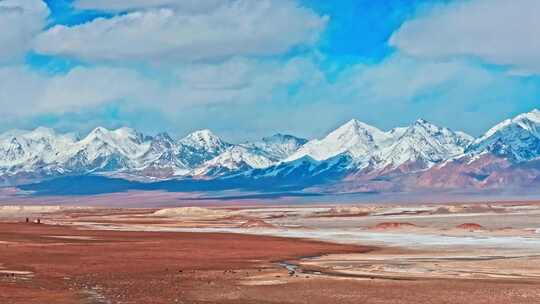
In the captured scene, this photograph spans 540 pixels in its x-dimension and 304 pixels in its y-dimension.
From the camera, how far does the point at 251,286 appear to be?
40.9m

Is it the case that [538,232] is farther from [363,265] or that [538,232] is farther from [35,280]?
[35,280]

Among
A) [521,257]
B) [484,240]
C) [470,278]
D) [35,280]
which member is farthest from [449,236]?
[35,280]

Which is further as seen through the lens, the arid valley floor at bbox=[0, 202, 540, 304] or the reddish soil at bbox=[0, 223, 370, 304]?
the reddish soil at bbox=[0, 223, 370, 304]

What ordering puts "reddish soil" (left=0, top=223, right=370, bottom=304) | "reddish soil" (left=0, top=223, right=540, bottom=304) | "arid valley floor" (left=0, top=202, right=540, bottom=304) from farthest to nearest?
1. "reddish soil" (left=0, top=223, right=370, bottom=304)
2. "arid valley floor" (left=0, top=202, right=540, bottom=304)
3. "reddish soil" (left=0, top=223, right=540, bottom=304)

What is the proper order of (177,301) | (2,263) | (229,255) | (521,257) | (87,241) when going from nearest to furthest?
(177,301) < (2,263) < (521,257) < (229,255) < (87,241)

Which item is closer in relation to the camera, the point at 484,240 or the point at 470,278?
the point at 470,278

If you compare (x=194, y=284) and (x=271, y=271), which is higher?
(x=194, y=284)

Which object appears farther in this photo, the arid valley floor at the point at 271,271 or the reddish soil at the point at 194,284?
the arid valley floor at the point at 271,271

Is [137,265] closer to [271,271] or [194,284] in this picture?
[271,271]

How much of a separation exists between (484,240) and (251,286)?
44921 mm

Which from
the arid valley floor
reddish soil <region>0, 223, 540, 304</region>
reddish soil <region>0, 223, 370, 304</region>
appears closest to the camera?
reddish soil <region>0, 223, 540, 304</region>

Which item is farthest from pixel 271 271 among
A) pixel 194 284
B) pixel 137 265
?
pixel 137 265

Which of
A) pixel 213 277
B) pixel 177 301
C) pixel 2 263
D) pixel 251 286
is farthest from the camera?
pixel 2 263

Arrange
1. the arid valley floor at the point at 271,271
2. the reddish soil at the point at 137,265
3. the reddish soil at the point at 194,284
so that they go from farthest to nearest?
1. the reddish soil at the point at 137,265
2. the arid valley floor at the point at 271,271
3. the reddish soil at the point at 194,284
